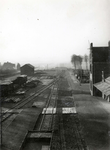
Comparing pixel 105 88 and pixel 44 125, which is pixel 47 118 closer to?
pixel 44 125

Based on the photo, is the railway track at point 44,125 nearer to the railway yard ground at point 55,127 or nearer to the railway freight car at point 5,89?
the railway yard ground at point 55,127

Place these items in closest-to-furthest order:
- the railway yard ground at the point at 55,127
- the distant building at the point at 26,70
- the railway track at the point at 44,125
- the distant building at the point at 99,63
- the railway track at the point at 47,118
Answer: the railway yard ground at the point at 55,127
the railway track at the point at 44,125
the railway track at the point at 47,118
the distant building at the point at 99,63
the distant building at the point at 26,70

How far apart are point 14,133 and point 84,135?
22.4 feet

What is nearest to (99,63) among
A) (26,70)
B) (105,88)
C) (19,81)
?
(105,88)

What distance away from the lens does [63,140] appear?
1263 cm

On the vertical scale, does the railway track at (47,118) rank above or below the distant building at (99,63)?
below

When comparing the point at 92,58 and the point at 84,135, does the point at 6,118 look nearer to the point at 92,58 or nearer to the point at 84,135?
the point at 84,135

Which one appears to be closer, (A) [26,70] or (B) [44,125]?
(B) [44,125]

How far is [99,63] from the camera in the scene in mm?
27547

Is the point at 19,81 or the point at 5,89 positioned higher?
the point at 19,81

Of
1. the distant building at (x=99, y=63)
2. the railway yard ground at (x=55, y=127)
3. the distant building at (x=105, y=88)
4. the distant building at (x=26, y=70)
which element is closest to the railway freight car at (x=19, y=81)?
the railway yard ground at (x=55, y=127)

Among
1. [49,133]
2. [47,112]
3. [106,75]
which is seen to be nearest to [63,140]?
[49,133]

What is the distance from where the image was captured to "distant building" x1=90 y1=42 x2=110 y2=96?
2742cm

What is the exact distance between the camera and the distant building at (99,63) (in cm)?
2742
